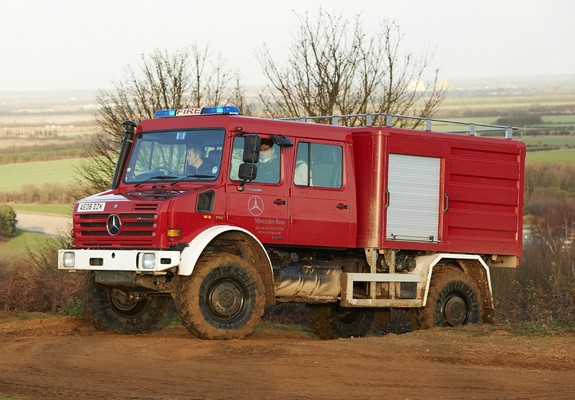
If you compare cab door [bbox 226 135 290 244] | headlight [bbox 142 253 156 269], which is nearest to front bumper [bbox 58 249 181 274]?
headlight [bbox 142 253 156 269]

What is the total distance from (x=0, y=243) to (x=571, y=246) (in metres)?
29.4

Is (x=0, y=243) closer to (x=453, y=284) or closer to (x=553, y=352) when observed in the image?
(x=453, y=284)

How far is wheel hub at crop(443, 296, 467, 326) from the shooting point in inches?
752

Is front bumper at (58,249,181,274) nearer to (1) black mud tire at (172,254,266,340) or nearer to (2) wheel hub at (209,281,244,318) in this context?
(1) black mud tire at (172,254,266,340)

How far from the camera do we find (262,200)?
16.6m

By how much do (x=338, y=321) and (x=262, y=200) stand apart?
413 centimetres

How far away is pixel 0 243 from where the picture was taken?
64.2 meters

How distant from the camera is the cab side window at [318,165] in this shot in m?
17.2

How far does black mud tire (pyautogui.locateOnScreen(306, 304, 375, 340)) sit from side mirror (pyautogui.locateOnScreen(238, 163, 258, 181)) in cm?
421

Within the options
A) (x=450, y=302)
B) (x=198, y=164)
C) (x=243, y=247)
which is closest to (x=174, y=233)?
(x=198, y=164)

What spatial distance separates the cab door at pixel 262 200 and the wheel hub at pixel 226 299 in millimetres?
848

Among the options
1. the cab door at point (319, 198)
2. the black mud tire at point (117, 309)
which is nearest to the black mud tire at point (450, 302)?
the cab door at point (319, 198)

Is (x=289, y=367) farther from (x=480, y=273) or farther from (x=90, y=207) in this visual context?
(x=480, y=273)

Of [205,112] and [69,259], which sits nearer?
[69,259]
